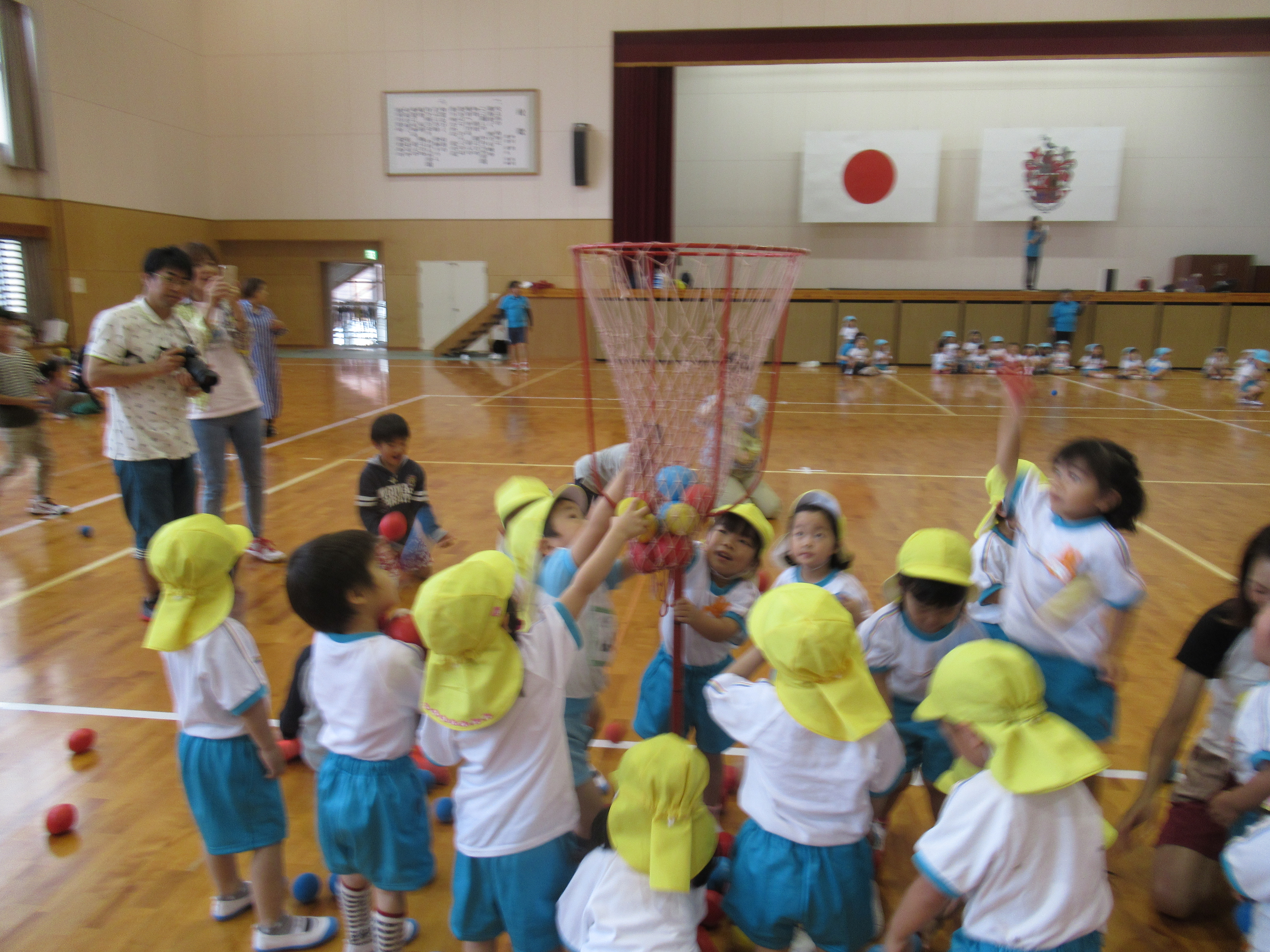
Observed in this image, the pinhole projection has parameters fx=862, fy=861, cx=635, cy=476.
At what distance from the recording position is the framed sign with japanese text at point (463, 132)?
17.3m

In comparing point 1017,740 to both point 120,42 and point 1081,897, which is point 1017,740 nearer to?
point 1081,897

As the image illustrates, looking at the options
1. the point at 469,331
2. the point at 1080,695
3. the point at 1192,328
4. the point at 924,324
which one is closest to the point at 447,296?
the point at 469,331

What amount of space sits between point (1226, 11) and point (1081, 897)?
19059 millimetres

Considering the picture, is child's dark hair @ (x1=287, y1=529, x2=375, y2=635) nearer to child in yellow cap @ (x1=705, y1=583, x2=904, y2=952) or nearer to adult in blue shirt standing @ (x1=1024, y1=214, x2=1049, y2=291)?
child in yellow cap @ (x1=705, y1=583, x2=904, y2=952)

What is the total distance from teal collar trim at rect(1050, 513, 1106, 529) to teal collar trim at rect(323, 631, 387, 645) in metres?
1.79

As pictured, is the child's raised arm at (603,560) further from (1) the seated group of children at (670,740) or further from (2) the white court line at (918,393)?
(2) the white court line at (918,393)

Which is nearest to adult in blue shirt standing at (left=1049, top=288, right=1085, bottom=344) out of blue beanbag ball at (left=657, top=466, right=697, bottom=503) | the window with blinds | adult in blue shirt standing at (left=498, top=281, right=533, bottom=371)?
adult in blue shirt standing at (left=498, top=281, right=533, bottom=371)

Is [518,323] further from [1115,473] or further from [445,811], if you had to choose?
[1115,473]

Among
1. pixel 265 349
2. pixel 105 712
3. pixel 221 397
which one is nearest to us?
pixel 105 712

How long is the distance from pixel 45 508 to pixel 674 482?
18.0 ft

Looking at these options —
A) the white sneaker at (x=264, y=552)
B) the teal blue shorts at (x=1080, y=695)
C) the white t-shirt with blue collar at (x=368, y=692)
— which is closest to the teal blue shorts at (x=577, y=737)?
the white t-shirt with blue collar at (x=368, y=692)

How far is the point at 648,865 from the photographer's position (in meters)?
1.68

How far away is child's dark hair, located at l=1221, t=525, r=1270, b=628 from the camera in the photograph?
79.4 inches

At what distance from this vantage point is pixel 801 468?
7.53 metres
